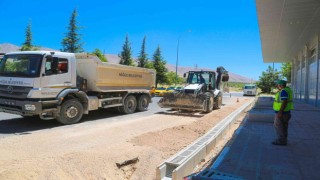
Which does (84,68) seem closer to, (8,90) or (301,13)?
(8,90)

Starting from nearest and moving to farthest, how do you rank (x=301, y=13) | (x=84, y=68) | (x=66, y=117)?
(x=66, y=117)
(x=84, y=68)
(x=301, y=13)

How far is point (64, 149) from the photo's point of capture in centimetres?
725

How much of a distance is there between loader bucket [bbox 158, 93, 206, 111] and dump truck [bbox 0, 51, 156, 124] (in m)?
2.97

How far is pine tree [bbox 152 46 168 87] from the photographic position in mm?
63031

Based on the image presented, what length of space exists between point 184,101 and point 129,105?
2872 millimetres

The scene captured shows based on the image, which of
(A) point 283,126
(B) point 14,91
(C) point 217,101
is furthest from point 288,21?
(B) point 14,91

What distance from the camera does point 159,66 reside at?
64000 mm

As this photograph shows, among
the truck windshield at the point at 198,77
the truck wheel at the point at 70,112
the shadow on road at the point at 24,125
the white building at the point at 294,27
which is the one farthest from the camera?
the truck windshield at the point at 198,77

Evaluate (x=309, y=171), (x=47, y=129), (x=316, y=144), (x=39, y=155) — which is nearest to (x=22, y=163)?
(x=39, y=155)

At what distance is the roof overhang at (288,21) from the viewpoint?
13.2 meters

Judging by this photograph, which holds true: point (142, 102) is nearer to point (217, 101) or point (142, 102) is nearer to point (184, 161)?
point (217, 101)

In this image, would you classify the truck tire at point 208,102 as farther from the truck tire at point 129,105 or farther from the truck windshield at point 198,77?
the truck tire at point 129,105

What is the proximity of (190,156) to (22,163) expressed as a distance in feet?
10.8

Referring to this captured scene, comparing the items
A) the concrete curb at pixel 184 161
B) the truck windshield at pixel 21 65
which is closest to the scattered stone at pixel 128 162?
the concrete curb at pixel 184 161
